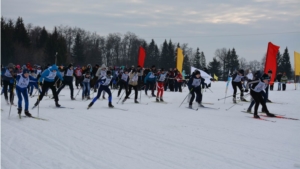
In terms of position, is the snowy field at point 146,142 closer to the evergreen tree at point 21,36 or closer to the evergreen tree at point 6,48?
the evergreen tree at point 6,48

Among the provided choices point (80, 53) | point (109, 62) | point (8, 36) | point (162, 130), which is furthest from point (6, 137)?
point (109, 62)

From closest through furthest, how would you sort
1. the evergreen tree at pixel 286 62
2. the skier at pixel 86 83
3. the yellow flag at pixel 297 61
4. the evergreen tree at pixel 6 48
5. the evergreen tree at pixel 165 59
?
the skier at pixel 86 83
the yellow flag at pixel 297 61
the evergreen tree at pixel 6 48
the evergreen tree at pixel 286 62
the evergreen tree at pixel 165 59

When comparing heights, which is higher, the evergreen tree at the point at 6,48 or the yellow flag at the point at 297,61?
the evergreen tree at the point at 6,48

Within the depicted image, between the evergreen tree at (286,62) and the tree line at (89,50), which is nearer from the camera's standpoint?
the tree line at (89,50)

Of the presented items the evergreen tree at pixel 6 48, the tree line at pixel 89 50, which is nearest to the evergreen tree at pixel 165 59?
the tree line at pixel 89 50

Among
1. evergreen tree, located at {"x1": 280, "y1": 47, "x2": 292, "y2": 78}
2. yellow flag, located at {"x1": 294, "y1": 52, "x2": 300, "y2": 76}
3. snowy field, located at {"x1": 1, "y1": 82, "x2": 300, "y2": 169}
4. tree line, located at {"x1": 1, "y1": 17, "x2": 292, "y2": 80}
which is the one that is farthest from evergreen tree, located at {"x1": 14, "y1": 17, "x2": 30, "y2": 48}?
evergreen tree, located at {"x1": 280, "y1": 47, "x2": 292, "y2": 78}

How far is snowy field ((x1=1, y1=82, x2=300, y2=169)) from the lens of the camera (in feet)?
19.4

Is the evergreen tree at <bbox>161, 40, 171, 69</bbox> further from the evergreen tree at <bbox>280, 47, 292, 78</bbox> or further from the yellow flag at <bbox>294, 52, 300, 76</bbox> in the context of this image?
the yellow flag at <bbox>294, 52, 300, 76</bbox>

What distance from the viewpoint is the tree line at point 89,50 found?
58.8 metres

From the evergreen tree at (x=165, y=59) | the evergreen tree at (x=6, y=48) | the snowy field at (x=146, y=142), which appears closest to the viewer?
the snowy field at (x=146, y=142)

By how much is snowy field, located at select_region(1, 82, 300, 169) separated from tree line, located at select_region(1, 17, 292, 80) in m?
49.6

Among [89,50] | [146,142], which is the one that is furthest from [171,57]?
[146,142]

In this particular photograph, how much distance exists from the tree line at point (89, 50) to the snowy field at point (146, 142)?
49628 mm

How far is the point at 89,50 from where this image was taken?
83438mm
